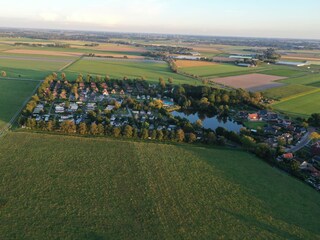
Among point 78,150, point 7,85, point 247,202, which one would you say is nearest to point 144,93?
point 7,85

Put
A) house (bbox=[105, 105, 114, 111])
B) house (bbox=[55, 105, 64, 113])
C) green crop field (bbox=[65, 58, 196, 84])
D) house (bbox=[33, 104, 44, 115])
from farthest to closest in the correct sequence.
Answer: green crop field (bbox=[65, 58, 196, 84])
house (bbox=[105, 105, 114, 111])
house (bbox=[55, 105, 64, 113])
house (bbox=[33, 104, 44, 115])

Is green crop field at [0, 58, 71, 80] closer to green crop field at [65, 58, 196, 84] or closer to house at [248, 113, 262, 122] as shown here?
green crop field at [65, 58, 196, 84]

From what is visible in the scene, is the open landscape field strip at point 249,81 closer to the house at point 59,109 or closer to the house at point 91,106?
the house at point 91,106

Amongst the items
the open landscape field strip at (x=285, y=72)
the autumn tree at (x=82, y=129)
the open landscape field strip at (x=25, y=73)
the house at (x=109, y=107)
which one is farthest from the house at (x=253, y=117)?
the open landscape field strip at (x=25, y=73)

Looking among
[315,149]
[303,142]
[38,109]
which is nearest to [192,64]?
[38,109]

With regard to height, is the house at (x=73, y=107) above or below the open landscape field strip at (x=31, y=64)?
below

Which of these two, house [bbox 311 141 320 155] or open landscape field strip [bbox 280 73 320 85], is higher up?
open landscape field strip [bbox 280 73 320 85]

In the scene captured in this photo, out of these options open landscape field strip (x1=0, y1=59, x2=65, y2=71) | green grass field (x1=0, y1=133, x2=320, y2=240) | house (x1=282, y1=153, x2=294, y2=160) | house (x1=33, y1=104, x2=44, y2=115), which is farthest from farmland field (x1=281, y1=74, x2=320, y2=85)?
open landscape field strip (x1=0, y1=59, x2=65, y2=71)
